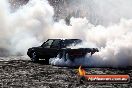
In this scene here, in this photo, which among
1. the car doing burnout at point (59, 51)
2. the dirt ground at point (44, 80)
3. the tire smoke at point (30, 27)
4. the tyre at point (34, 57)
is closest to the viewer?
the dirt ground at point (44, 80)

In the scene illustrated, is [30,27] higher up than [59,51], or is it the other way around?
[30,27]

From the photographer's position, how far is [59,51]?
21.9 meters

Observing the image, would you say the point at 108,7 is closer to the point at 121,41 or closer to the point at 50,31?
the point at 50,31

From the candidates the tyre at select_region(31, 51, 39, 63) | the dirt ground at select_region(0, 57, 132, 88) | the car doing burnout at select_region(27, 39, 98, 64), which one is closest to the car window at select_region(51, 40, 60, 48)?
the car doing burnout at select_region(27, 39, 98, 64)

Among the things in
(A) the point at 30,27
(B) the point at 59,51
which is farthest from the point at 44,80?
(A) the point at 30,27

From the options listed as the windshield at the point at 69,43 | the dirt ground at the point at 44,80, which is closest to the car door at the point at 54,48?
the windshield at the point at 69,43

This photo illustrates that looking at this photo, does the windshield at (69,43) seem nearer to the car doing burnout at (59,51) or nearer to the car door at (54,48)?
the car doing burnout at (59,51)

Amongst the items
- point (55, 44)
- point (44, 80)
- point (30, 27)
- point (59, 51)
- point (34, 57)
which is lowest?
point (44, 80)

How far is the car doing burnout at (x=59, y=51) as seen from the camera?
20312mm

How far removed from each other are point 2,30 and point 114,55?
21633 millimetres

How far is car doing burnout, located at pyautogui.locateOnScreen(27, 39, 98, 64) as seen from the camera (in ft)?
66.6

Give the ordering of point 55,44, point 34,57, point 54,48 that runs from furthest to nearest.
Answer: point 34,57, point 55,44, point 54,48

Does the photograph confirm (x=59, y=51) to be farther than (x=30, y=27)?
No

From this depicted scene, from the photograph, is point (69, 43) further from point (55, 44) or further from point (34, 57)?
point (34, 57)
